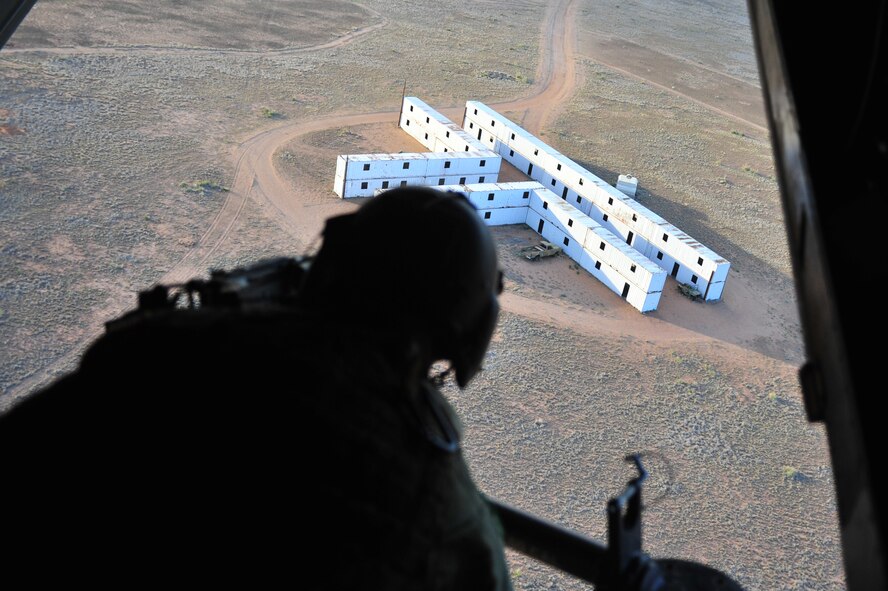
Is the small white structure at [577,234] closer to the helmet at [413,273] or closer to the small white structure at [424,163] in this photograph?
the small white structure at [424,163]

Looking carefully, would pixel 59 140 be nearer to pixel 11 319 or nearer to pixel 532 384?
pixel 11 319

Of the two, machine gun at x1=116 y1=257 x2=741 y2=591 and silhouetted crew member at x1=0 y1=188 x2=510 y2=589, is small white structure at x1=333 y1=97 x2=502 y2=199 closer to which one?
machine gun at x1=116 y1=257 x2=741 y2=591

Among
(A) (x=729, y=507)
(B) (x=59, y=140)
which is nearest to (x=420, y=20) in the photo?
(B) (x=59, y=140)

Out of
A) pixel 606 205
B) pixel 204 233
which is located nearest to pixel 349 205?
pixel 204 233

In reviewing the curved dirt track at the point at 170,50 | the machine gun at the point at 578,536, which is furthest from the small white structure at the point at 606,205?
the machine gun at the point at 578,536

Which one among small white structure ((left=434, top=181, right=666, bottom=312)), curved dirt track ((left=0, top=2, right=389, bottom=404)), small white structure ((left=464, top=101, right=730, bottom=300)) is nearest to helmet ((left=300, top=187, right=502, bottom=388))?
curved dirt track ((left=0, top=2, right=389, bottom=404))

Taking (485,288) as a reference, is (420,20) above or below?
below

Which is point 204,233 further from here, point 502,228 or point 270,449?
point 270,449
